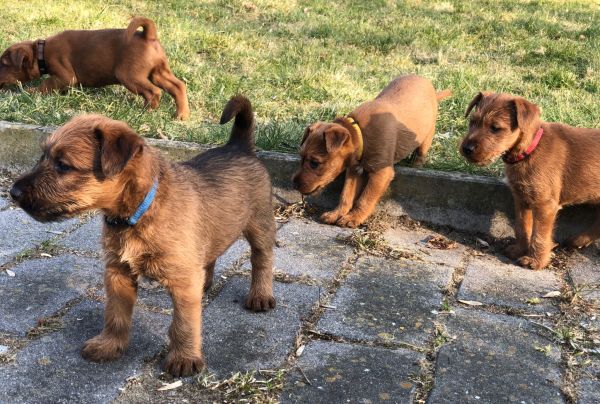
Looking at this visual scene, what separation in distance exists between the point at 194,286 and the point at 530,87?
5604mm

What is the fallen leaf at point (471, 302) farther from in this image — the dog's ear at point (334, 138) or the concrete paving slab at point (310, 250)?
the dog's ear at point (334, 138)

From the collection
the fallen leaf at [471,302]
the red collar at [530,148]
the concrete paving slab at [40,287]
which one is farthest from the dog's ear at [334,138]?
the concrete paving slab at [40,287]

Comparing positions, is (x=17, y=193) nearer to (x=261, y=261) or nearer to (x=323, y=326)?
(x=261, y=261)

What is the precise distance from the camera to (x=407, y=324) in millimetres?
3570

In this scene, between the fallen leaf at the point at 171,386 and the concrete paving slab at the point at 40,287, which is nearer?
the fallen leaf at the point at 171,386

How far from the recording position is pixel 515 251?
15.4ft

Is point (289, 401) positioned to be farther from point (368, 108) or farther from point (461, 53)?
point (461, 53)

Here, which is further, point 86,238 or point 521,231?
point 521,231

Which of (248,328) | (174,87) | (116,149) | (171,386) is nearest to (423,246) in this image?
(248,328)

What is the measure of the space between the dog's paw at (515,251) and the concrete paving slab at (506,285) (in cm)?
11

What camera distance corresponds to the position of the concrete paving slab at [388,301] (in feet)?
11.4

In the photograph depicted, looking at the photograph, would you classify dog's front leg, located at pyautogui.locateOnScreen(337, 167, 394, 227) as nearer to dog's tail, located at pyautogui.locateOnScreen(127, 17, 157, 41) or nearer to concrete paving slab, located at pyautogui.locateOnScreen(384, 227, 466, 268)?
concrete paving slab, located at pyautogui.locateOnScreen(384, 227, 466, 268)

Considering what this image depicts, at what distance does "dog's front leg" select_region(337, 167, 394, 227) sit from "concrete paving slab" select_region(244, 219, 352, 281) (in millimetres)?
91

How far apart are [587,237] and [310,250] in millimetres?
1891
